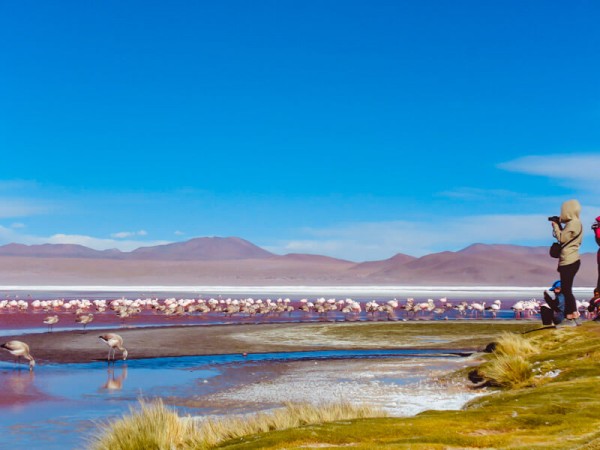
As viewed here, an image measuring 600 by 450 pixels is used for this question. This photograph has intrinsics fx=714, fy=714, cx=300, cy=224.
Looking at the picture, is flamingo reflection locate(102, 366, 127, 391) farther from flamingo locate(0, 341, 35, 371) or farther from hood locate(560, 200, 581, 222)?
hood locate(560, 200, 581, 222)

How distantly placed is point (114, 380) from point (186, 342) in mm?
12706

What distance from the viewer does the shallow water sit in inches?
612

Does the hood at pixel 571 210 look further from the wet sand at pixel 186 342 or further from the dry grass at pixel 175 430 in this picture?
the dry grass at pixel 175 430

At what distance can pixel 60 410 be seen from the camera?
16672mm

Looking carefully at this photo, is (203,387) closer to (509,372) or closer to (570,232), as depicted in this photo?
(509,372)

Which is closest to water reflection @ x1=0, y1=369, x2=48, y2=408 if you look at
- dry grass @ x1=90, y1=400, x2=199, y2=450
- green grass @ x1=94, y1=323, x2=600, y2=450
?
dry grass @ x1=90, y1=400, x2=199, y2=450

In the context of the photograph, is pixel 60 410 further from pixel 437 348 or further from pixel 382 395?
pixel 437 348

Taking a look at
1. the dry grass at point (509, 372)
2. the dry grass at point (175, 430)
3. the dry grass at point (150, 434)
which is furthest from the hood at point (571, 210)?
the dry grass at point (150, 434)

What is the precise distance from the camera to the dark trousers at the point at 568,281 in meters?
22.8

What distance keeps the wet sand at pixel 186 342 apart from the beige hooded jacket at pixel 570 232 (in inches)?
480

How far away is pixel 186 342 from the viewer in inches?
1367

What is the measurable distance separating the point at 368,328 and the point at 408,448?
3564cm

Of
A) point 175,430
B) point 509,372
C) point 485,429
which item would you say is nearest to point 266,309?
point 509,372

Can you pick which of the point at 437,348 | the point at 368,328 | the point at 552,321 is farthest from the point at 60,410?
the point at 368,328
